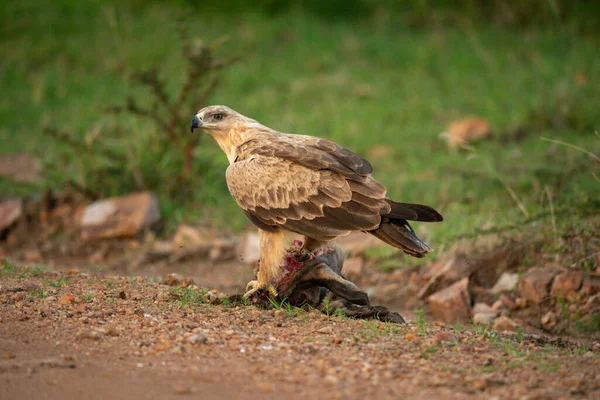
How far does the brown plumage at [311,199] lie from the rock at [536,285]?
1.53 metres

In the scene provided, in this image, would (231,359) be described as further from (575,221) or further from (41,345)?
(575,221)

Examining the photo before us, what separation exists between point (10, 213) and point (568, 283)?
5.42 m

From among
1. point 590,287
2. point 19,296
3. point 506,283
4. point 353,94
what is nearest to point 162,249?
point 19,296

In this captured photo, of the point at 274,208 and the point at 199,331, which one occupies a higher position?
the point at 274,208

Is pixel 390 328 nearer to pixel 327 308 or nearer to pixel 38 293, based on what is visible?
pixel 327 308

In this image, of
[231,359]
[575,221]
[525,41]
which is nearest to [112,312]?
[231,359]

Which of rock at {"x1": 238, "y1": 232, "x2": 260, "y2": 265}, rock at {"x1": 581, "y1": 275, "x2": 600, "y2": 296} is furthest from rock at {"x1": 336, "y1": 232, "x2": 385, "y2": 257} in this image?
rock at {"x1": 581, "y1": 275, "x2": 600, "y2": 296}

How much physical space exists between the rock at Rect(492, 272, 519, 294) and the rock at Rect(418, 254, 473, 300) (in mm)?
242

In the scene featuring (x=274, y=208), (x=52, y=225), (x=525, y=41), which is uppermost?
(x=525, y=41)

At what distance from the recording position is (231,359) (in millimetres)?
4027

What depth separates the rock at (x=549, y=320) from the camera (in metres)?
5.99

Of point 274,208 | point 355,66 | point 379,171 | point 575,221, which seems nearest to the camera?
point 274,208

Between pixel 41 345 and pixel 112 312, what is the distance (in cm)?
60

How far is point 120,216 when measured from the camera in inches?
324
